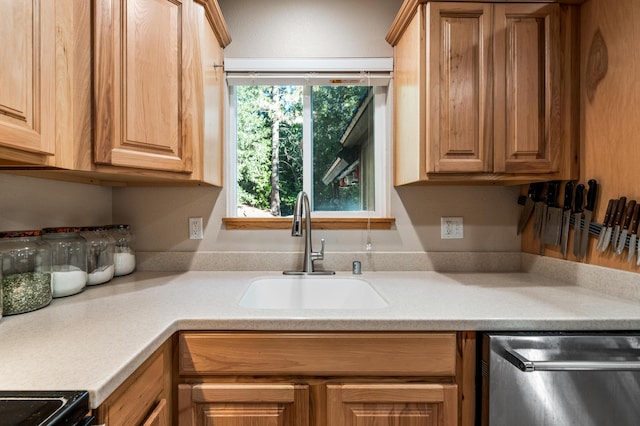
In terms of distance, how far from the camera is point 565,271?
1.45 meters

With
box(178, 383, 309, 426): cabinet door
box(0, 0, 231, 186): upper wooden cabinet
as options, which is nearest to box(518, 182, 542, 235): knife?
box(178, 383, 309, 426): cabinet door

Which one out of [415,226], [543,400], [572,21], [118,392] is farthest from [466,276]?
[118,392]

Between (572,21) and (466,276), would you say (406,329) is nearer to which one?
(466,276)

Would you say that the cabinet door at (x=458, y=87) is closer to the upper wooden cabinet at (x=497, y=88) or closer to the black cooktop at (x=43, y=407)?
the upper wooden cabinet at (x=497, y=88)

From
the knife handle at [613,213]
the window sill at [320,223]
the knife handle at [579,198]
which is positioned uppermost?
the knife handle at [579,198]

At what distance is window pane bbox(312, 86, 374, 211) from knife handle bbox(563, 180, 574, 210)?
34.5 inches

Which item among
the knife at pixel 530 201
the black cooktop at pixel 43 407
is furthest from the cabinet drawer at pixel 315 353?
the knife at pixel 530 201

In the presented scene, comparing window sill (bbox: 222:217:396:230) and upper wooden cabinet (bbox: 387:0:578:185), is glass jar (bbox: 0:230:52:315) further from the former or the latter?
upper wooden cabinet (bbox: 387:0:578:185)

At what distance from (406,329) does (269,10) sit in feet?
5.57

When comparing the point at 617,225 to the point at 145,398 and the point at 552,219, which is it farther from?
the point at 145,398

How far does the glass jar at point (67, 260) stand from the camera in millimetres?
1182

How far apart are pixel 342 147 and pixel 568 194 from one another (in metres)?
1.07

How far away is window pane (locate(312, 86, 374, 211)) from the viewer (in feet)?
6.11

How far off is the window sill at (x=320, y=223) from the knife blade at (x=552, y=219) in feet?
2.27
